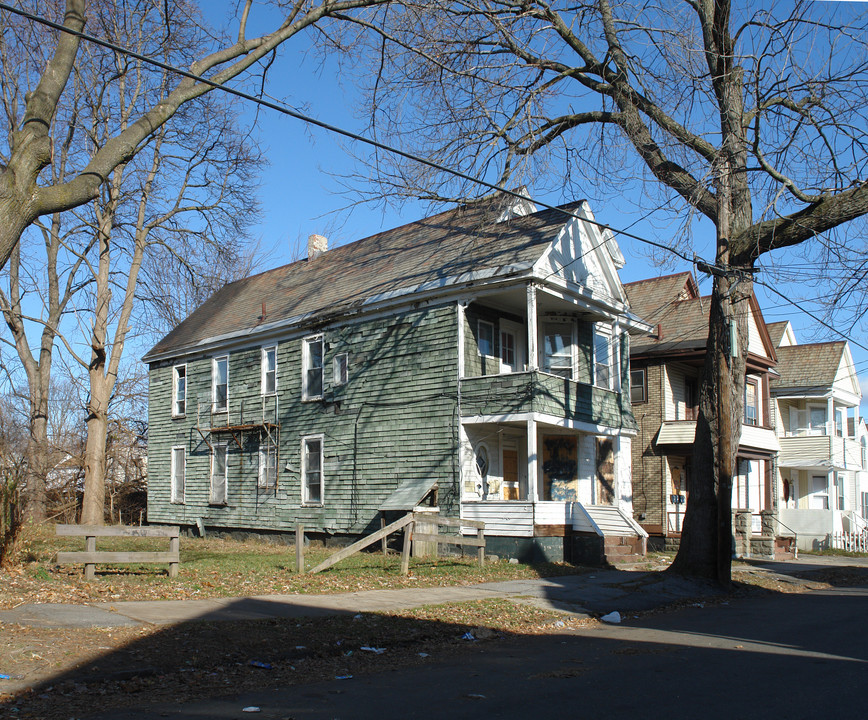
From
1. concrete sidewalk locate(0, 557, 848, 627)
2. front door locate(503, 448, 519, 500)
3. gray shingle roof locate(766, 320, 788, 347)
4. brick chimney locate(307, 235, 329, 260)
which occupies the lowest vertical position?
concrete sidewalk locate(0, 557, 848, 627)

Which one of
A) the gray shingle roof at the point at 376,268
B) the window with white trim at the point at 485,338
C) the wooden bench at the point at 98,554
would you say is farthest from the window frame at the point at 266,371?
the wooden bench at the point at 98,554

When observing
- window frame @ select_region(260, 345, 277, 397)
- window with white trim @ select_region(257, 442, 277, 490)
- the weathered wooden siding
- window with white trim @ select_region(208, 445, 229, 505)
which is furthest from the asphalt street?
window with white trim @ select_region(208, 445, 229, 505)

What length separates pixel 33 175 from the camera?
10.1 meters

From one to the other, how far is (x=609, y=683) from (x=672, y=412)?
21312 millimetres

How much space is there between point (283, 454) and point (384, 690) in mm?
17256

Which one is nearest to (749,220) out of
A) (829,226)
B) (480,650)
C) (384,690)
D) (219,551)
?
(829,226)

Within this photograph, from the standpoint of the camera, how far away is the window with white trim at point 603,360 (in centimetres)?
2281

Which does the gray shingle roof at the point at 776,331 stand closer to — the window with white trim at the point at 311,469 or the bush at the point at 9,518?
the window with white trim at the point at 311,469

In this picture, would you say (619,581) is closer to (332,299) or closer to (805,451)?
(332,299)

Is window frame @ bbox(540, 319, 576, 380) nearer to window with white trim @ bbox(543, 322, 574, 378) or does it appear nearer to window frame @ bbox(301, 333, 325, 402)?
window with white trim @ bbox(543, 322, 574, 378)

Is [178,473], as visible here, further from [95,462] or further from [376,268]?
[376,268]

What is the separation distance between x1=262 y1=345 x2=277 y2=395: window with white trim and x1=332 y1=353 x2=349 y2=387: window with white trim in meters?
2.80

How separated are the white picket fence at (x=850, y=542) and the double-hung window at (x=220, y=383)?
73.9ft

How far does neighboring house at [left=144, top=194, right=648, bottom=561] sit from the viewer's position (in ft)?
62.0
